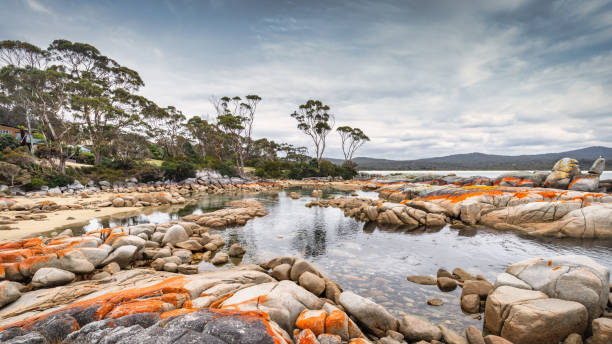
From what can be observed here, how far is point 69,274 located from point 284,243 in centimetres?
739

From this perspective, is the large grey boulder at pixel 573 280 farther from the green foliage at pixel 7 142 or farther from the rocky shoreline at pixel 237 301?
the green foliage at pixel 7 142

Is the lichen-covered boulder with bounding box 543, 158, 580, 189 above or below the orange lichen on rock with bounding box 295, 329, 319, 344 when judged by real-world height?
above

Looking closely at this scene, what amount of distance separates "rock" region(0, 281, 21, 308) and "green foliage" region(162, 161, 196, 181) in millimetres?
37968

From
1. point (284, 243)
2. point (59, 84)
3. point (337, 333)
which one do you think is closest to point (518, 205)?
point (284, 243)

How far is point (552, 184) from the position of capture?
24.6 meters

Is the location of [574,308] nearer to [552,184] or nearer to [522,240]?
[522,240]

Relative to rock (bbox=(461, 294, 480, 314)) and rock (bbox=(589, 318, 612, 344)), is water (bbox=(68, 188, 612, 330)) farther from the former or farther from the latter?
rock (bbox=(589, 318, 612, 344))

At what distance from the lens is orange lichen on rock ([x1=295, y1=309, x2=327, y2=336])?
401 cm

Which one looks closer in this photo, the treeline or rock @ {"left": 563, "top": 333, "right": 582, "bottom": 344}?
rock @ {"left": 563, "top": 333, "right": 582, "bottom": 344}

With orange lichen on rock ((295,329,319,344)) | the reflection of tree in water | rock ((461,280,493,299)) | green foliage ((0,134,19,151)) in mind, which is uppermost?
green foliage ((0,134,19,151))

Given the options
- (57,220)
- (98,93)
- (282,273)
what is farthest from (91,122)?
(282,273)

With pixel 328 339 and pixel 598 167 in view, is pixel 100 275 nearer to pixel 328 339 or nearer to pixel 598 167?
pixel 328 339

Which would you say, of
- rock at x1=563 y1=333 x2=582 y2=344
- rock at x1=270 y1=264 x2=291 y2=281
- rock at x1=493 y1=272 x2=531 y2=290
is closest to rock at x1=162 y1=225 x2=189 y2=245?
rock at x1=270 y1=264 x2=291 y2=281

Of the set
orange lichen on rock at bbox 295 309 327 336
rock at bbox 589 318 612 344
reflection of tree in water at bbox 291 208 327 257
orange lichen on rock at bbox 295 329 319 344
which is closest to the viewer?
orange lichen on rock at bbox 295 329 319 344
